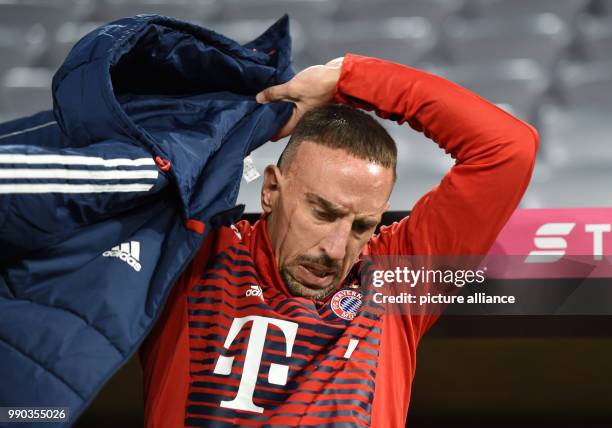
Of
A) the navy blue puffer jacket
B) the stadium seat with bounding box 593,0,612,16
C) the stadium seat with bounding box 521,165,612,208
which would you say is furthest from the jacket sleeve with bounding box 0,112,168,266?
the stadium seat with bounding box 593,0,612,16

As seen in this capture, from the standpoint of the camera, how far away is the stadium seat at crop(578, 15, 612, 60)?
2117mm

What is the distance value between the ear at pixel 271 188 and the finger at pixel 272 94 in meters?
0.10

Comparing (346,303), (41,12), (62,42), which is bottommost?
(346,303)

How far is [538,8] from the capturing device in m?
2.14

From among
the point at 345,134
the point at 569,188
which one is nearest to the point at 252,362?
the point at 345,134

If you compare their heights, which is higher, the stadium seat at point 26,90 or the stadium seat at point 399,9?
the stadium seat at point 399,9

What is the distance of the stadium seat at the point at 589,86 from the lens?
80.8 inches

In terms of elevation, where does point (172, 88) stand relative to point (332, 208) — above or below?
above

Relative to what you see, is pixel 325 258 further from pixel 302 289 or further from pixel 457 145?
pixel 457 145

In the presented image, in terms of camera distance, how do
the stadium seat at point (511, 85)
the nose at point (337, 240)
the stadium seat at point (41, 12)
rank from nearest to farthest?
the nose at point (337, 240), the stadium seat at point (511, 85), the stadium seat at point (41, 12)

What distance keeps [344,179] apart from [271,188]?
0.46 ft

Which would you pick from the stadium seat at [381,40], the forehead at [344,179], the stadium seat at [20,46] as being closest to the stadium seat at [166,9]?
the stadium seat at [20,46]

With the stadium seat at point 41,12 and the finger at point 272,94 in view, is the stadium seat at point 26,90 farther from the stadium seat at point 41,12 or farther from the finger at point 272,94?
the finger at point 272,94

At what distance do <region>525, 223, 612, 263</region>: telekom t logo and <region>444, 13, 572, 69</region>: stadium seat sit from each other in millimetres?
915
